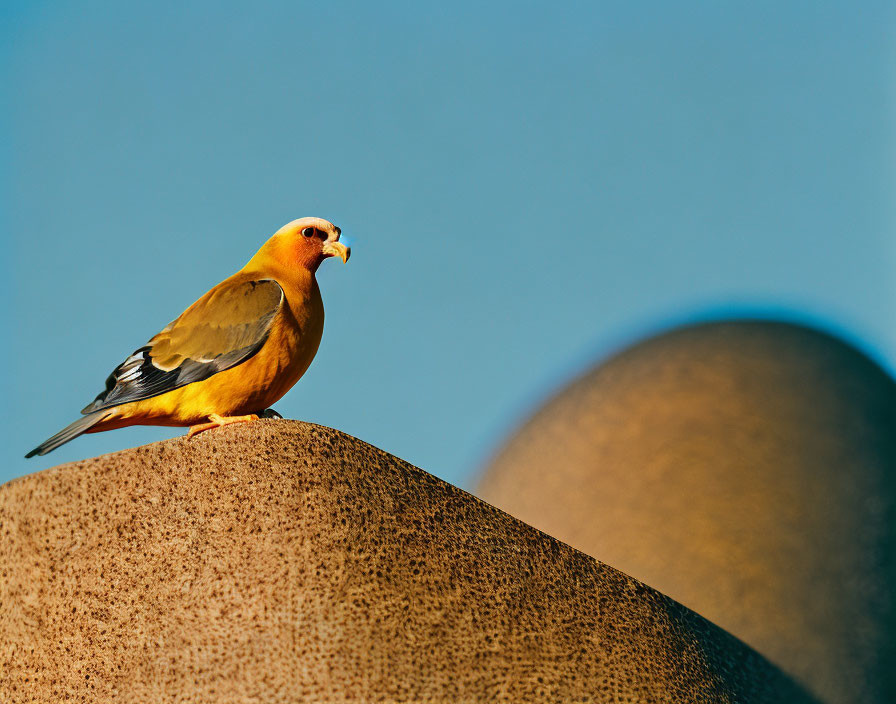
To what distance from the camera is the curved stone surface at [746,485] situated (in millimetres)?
7289

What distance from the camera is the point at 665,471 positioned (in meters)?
8.22

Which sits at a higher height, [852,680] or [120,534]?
[852,680]

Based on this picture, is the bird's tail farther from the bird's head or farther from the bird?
the bird's head

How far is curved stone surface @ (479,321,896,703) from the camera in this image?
7289 millimetres

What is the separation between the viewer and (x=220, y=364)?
5.42 meters

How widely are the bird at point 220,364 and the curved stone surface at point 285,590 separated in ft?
0.94

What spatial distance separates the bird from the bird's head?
0.15 meters

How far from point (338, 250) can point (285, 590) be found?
1.95 m

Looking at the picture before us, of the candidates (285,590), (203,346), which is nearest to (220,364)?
(203,346)

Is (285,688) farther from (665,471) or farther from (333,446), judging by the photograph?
(665,471)

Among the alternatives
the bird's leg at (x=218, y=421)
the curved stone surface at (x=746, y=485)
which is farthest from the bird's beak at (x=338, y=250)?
the curved stone surface at (x=746, y=485)

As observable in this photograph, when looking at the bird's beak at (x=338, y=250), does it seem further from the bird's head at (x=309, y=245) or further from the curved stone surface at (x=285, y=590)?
the curved stone surface at (x=285, y=590)

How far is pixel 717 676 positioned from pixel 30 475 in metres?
3.77

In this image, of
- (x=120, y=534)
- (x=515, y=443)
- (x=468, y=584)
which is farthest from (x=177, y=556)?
(x=515, y=443)
